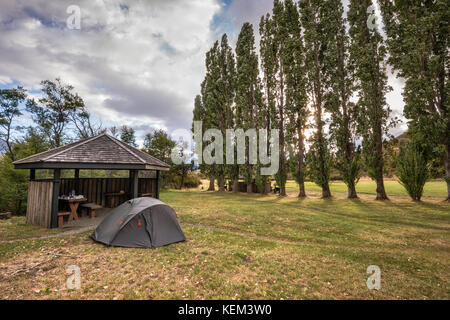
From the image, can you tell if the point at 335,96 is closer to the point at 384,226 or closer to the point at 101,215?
the point at 384,226

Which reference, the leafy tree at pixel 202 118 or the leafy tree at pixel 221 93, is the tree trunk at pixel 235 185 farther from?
the leafy tree at pixel 202 118

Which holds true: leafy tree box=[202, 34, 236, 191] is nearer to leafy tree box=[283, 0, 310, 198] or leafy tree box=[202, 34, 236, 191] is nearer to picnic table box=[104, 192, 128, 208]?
leafy tree box=[283, 0, 310, 198]

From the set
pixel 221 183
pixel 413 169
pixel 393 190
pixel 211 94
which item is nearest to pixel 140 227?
Answer: pixel 413 169

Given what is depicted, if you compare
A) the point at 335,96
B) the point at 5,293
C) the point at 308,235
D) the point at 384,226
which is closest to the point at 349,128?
the point at 335,96

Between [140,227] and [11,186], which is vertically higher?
[11,186]

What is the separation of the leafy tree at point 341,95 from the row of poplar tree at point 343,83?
9cm

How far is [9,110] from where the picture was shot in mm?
23172

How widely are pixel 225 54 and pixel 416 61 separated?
862 inches

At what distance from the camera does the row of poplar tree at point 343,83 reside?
50.0ft

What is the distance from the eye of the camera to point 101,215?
11445 mm

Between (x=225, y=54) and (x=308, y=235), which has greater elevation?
(x=225, y=54)

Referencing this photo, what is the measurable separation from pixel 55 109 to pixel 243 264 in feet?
106

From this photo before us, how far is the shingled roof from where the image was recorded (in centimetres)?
878

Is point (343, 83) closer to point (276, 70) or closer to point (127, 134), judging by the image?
point (276, 70)
